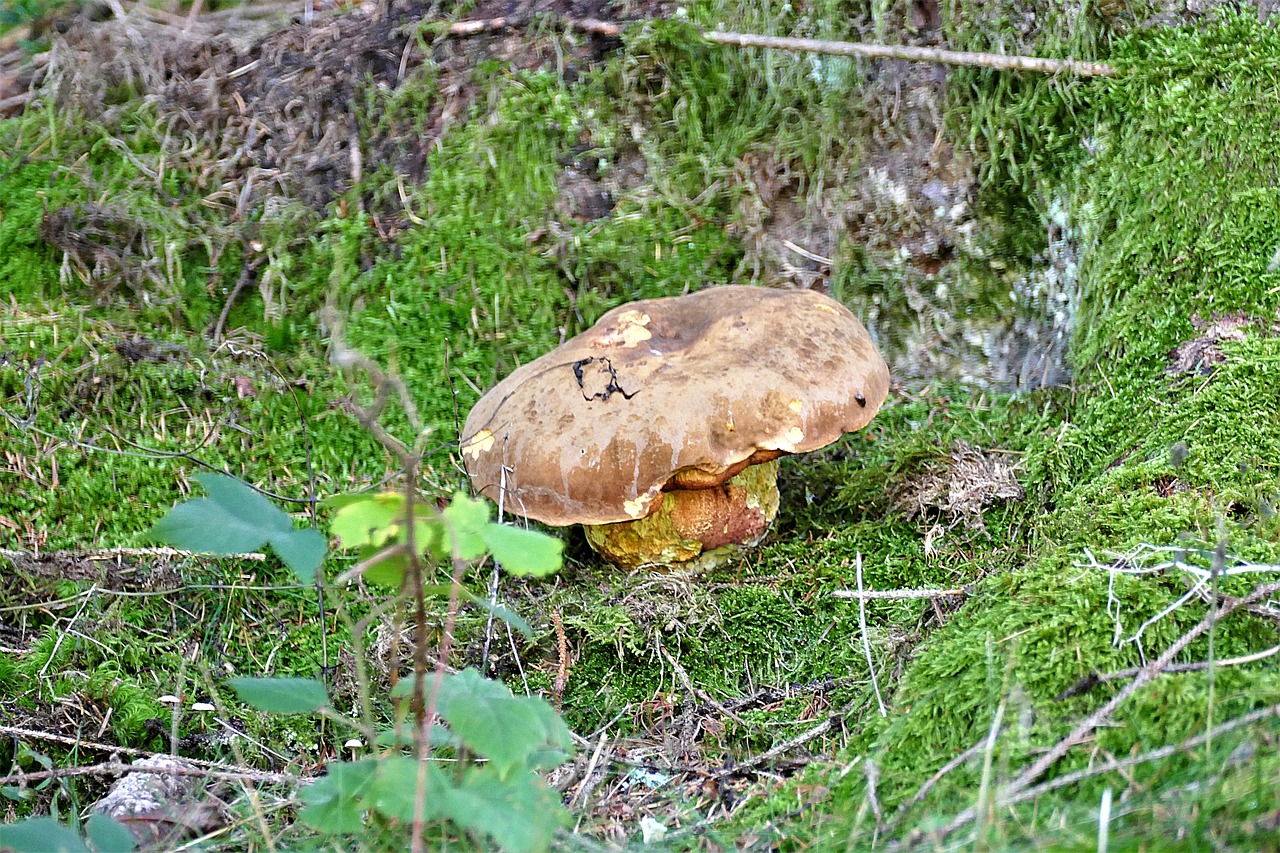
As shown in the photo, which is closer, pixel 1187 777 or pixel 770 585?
pixel 1187 777

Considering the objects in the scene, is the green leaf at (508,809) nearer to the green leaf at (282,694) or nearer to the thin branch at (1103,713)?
the green leaf at (282,694)

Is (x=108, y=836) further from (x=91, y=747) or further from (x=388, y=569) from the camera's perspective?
(x=91, y=747)

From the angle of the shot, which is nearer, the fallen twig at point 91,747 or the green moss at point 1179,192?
the fallen twig at point 91,747

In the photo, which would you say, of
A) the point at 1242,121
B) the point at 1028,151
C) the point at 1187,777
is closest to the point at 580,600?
the point at 1187,777

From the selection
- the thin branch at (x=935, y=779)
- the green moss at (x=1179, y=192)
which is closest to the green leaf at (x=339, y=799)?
the thin branch at (x=935, y=779)

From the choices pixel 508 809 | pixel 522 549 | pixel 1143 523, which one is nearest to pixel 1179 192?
pixel 1143 523

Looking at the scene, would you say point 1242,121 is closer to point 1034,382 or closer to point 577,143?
point 1034,382

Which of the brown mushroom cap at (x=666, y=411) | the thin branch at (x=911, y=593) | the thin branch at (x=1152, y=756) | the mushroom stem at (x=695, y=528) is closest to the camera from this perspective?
the thin branch at (x=1152, y=756)
